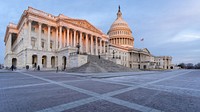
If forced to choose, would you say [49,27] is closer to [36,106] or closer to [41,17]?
[41,17]

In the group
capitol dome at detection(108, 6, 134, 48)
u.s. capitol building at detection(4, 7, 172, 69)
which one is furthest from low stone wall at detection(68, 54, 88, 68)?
capitol dome at detection(108, 6, 134, 48)

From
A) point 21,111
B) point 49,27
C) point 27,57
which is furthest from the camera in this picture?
point 49,27

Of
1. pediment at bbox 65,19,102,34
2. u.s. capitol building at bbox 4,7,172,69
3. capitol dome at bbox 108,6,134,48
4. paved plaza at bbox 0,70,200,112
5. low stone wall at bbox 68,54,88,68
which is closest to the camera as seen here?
paved plaza at bbox 0,70,200,112

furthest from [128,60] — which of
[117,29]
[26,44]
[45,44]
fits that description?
[26,44]

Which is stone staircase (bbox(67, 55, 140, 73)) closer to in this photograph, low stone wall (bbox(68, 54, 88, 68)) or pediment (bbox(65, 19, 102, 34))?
low stone wall (bbox(68, 54, 88, 68))

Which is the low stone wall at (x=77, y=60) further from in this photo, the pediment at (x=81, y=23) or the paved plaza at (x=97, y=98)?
the paved plaza at (x=97, y=98)

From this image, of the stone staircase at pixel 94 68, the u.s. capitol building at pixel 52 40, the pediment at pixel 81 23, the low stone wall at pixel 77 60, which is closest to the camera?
the stone staircase at pixel 94 68

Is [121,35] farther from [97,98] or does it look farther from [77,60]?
[97,98]

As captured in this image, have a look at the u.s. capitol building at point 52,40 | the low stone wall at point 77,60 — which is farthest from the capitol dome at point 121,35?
the low stone wall at point 77,60

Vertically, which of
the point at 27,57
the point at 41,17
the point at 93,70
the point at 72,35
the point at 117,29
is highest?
the point at 117,29

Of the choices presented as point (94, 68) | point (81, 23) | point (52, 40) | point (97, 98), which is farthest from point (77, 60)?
point (97, 98)

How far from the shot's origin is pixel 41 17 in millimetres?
39938

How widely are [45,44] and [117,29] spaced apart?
225ft

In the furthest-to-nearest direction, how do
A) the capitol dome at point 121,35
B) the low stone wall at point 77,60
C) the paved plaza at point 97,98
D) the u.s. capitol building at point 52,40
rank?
the capitol dome at point 121,35, the u.s. capitol building at point 52,40, the low stone wall at point 77,60, the paved plaza at point 97,98
